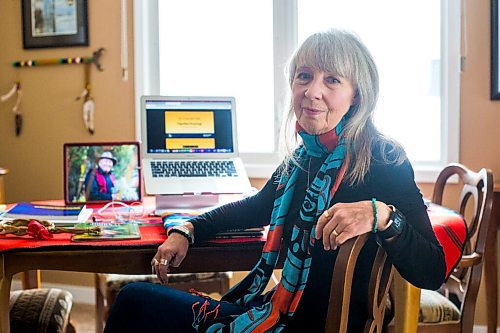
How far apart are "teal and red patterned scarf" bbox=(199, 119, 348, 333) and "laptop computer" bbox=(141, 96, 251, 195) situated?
558 mm

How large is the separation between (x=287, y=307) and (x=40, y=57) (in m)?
2.57

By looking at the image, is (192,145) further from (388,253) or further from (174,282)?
(388,253)

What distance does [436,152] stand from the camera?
3035 mm

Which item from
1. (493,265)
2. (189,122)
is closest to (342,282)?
(189,122)

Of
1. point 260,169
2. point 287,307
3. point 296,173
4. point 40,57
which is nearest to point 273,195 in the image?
point 296,173

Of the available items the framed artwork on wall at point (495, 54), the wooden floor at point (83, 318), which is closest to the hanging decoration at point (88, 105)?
the wooden floor at point (83, 318)

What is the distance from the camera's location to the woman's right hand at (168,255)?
161 cm

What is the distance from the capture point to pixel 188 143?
86.4 inches

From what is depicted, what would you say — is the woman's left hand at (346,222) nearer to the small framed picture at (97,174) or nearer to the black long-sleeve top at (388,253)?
the black long-sleeve top at (388,253)

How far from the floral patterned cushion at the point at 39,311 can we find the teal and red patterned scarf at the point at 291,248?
61cm

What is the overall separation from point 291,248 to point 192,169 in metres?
0.80

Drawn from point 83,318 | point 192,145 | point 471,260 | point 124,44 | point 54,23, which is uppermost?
point 54,23

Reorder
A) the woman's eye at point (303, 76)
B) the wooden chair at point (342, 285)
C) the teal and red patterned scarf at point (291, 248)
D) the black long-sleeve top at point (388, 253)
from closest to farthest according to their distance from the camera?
the wooden chair at point (342, 285), the black long-sleeve top at point (388, 253), the teal and red patterned scarf at point (291, 248), the woman's eye at point (303, 76)

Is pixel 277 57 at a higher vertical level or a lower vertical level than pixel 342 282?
higher
